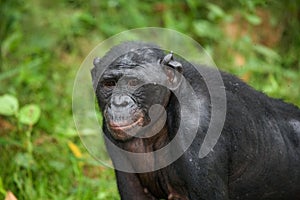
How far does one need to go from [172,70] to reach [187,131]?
0.35 m

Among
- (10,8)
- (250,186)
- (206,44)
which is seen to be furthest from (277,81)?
(250,186)

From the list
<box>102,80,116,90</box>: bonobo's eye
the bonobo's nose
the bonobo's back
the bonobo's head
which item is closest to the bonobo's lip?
the bonobo's head

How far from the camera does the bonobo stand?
4.44 meters

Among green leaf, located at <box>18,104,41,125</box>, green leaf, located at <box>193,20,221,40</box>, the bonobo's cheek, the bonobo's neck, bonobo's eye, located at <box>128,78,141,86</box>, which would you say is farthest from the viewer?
green leaf, located at <box>193,20,221,40</box>

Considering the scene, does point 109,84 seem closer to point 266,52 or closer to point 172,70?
point 172,70

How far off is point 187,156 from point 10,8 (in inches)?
147

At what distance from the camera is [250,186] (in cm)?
495

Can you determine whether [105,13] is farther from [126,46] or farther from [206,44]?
[126,46]

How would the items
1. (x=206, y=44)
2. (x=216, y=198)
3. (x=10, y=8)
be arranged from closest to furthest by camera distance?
1. (x=216, y=198)
2. (x=10, y=8)
3. (x=206, y=44)

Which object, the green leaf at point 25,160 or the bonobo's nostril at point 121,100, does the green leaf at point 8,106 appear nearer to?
the green leaf at point 25,160

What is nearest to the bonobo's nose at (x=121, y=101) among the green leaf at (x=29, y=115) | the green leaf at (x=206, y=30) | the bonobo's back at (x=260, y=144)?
the bonobo's back at (x=260, y=144)

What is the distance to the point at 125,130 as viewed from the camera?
4.36 m

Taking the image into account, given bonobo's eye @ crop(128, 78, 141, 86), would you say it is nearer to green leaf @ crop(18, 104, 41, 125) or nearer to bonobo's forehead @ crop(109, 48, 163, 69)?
bonobo's forehead @ crop(109, 48, 163, 69)

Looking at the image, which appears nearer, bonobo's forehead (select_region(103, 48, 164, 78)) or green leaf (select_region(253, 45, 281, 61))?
bonobo's forehead (select_region(103, 48, 164, 78))
